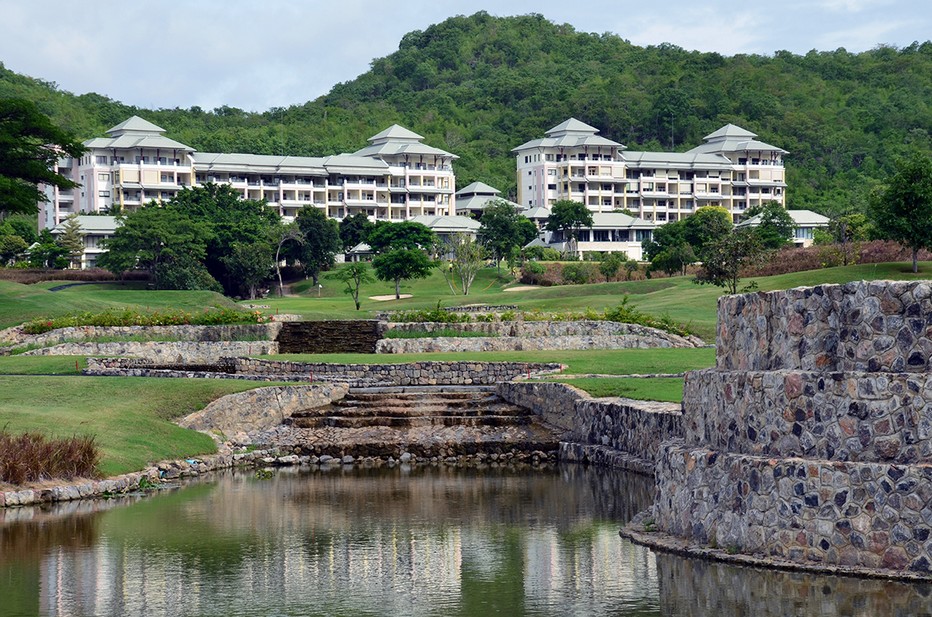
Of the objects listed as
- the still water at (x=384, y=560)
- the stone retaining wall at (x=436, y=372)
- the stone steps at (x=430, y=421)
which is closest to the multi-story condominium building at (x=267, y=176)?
the stone retaining wall at (x=436, y=372)

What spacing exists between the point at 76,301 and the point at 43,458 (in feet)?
128

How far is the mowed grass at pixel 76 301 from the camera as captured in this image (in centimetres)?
5544

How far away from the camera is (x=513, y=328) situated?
48.2 m

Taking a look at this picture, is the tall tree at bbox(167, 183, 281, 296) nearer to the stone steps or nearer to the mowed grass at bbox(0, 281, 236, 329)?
the mowed grass at bbox(0, 281, 236, 329)

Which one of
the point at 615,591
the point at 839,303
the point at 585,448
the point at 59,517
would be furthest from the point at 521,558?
the point at 585,448

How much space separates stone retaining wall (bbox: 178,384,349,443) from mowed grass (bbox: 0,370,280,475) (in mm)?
370

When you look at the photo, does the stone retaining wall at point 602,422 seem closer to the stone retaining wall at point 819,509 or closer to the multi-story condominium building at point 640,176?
the stone retaining wall at point 819,509

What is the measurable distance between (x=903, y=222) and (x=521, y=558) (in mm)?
50693

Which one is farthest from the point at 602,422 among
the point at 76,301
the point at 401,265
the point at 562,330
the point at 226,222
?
the point at 226,222

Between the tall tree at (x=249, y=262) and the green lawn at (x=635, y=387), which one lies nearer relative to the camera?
the green lawn at (x=635, y=387)

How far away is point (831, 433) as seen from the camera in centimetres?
1548

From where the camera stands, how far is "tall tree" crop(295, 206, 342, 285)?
345 feet

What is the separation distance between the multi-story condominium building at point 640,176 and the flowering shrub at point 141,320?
374 feet

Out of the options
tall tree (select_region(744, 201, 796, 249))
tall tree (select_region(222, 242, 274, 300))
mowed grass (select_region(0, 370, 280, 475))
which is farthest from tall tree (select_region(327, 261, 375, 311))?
mowed grass (select_region(0, 370, 280, 475))
